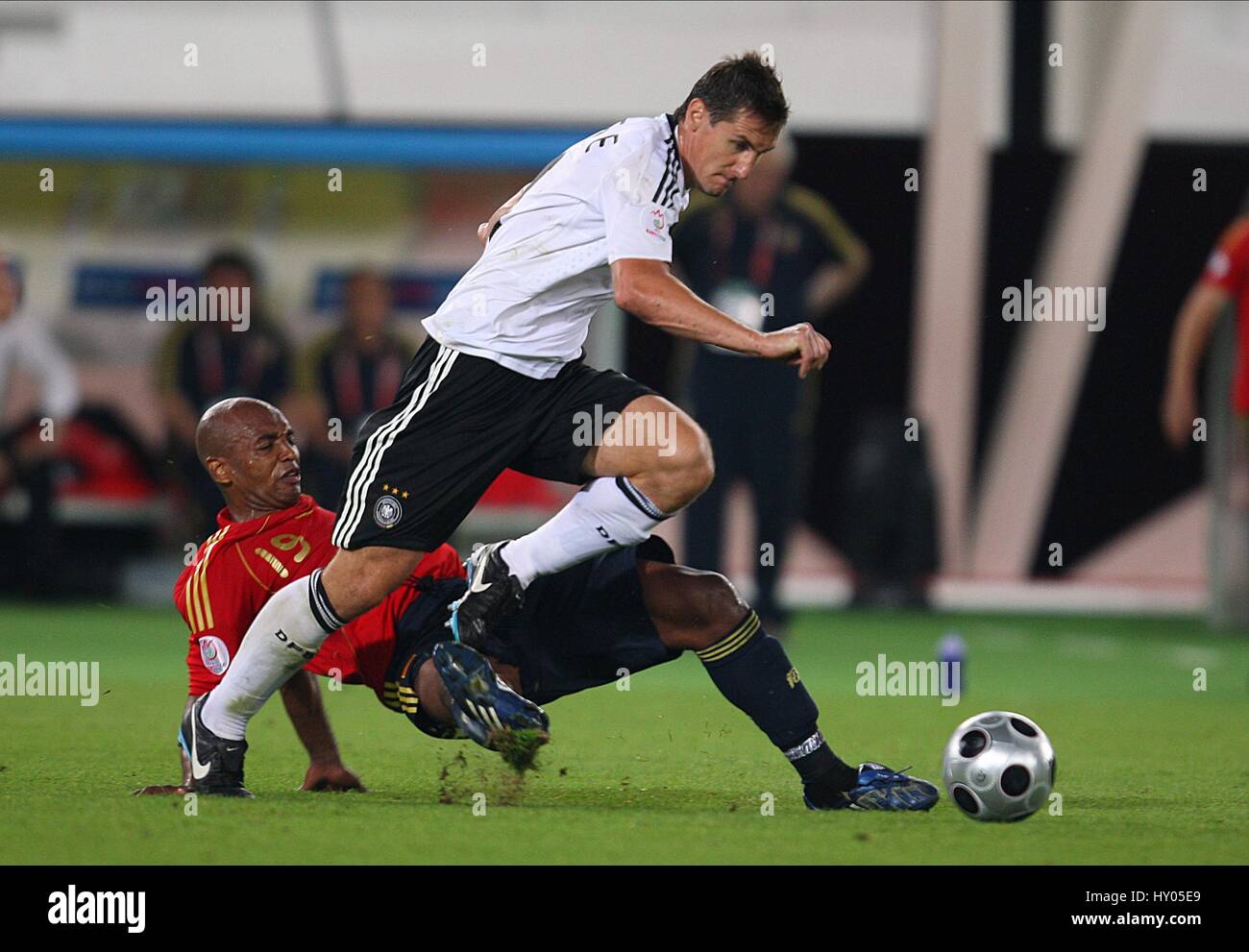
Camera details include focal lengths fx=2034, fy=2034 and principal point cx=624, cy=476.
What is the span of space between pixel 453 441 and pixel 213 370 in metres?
7.13

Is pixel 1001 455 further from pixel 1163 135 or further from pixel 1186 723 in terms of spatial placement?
pixel 1186 723

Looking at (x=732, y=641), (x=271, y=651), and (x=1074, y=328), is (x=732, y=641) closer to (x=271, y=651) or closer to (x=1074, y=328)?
(x=271, y=651)

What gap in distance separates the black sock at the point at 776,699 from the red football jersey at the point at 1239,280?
5.44m

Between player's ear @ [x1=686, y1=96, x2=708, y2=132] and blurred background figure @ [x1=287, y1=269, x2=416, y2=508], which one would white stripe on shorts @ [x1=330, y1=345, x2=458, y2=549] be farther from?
blurred background figure @ [x1=287, y1=269, x2=416, y2=508]

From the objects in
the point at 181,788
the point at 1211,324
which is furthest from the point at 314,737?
the point at 1211,324

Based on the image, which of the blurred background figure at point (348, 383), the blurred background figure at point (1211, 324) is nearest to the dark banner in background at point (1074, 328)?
the blurred background figure at point (348, 383)

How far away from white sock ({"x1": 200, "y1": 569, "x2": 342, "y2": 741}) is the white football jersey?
0.74 meters

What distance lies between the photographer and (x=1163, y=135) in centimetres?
1390

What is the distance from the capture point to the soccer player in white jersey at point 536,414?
4895 millimetres

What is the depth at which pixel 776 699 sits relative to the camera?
5.00 m

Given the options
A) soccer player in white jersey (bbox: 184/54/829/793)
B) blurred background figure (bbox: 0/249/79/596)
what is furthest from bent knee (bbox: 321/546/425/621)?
blurred background figure (bbox: 0/249/79/596)

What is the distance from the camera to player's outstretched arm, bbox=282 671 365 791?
17.4ft

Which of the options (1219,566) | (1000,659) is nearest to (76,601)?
(1000,659)

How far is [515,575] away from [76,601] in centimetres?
789
